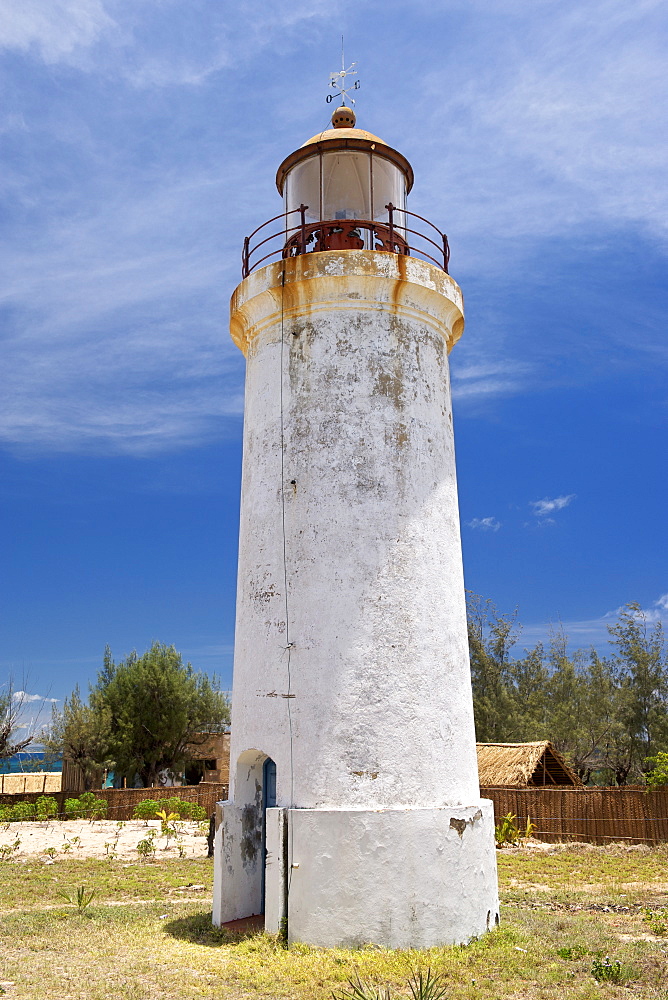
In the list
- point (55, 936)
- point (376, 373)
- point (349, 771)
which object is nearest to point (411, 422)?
point (376, 373)

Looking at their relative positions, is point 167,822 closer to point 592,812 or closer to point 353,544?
point 592,812

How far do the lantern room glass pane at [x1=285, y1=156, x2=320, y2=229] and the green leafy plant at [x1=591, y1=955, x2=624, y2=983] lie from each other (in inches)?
439

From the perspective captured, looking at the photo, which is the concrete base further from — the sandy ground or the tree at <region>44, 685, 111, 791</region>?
the tree at <region>44, 685, 111, 791</region>

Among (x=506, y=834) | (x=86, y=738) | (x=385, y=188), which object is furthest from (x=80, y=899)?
(x=86, y=738)

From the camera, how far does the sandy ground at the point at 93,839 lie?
21.2 metres

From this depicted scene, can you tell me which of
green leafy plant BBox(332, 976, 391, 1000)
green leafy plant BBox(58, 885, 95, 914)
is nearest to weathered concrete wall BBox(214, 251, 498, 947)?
green leafy plant BBox(332, 976, 391, 1000)

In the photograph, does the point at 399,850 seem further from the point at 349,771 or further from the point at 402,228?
the point at 402,228

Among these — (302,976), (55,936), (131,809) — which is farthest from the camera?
(131,809)

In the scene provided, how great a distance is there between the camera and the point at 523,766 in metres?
26.2

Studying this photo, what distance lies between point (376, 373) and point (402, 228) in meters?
2.58

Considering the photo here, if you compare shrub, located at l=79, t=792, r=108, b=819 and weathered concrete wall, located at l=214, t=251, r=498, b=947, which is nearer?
weathered concrete wall, located at l=214, t=251, r=498, b=947

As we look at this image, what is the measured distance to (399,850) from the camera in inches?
380

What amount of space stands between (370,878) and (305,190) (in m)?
10.4

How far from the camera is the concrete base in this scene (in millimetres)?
9500
